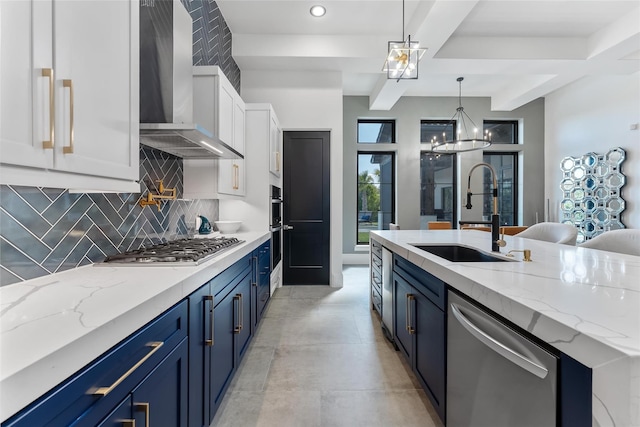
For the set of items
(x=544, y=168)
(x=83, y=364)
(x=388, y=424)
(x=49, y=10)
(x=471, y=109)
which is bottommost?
(x=388, y=424)

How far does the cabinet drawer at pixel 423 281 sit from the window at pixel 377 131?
15.9 ft

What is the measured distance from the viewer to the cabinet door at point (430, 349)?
1.38m

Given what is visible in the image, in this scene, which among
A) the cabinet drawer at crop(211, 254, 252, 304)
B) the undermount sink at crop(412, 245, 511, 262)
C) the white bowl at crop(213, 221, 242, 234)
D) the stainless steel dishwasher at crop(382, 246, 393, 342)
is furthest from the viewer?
the white bowl at crop(213, 221, 242, 234)

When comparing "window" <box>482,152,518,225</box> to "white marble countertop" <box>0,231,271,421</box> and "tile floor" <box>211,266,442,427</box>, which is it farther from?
"white marble countertop" <box>0,231,271,421</box>

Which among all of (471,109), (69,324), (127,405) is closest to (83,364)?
(69,324)

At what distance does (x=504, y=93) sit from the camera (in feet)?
19.9

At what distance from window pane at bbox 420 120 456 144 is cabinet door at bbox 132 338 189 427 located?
652 cm

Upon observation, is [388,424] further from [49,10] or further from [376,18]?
[376,18]

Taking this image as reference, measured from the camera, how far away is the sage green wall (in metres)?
6.34

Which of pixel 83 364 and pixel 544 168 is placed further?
pixel 544 168

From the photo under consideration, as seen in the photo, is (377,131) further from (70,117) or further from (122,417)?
(122,417)

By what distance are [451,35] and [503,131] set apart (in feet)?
12.6

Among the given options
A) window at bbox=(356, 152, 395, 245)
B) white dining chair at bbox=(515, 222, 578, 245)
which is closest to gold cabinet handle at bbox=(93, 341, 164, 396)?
white dining chair at bbox=(515, 222, 578, 245)

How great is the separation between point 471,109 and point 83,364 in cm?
748
